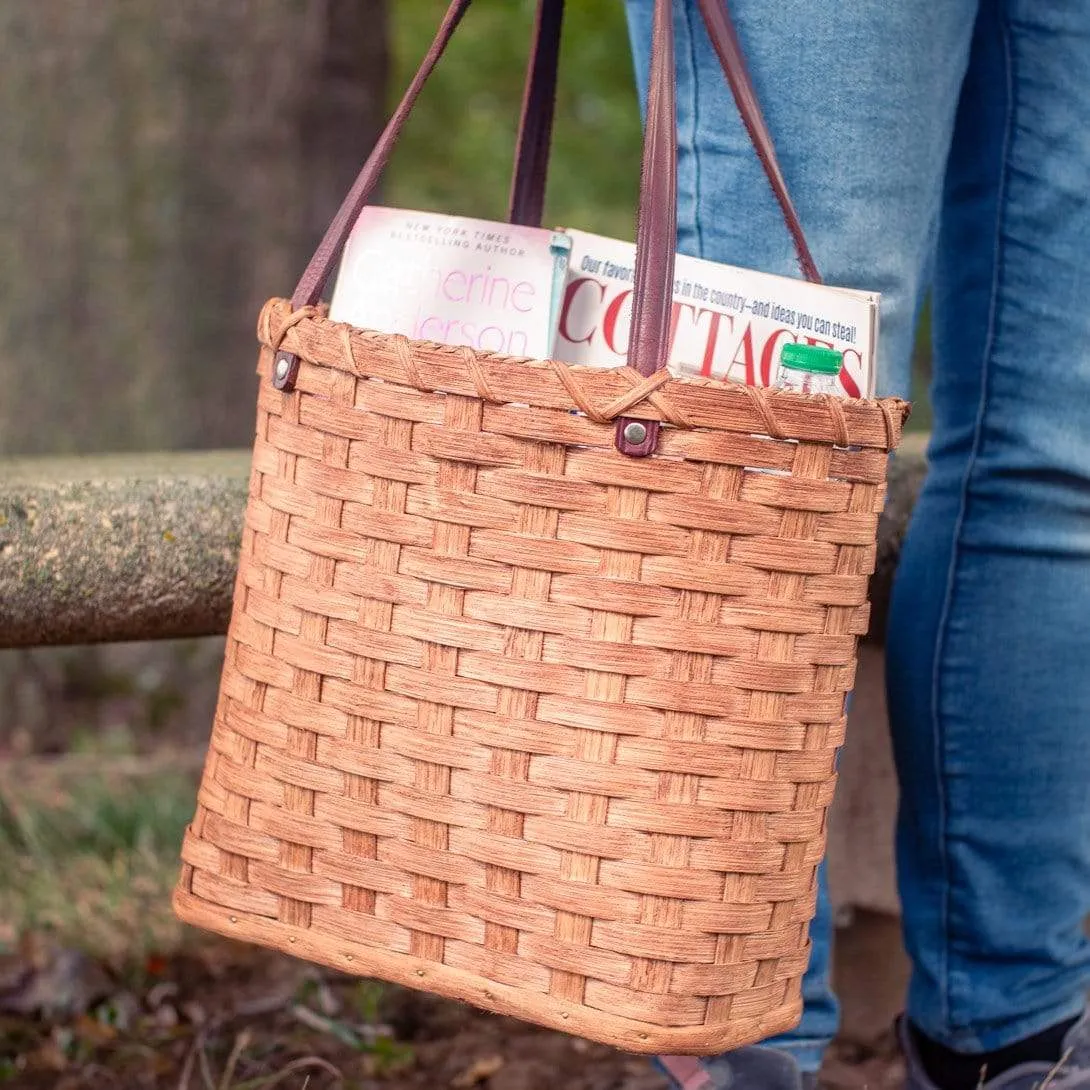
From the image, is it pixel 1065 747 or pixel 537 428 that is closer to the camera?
pixel 537 428

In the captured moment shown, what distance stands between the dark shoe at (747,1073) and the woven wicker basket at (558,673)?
0.56ft

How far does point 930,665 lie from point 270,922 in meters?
0.66

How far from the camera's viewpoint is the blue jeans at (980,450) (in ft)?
4.14

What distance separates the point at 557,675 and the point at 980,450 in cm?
55

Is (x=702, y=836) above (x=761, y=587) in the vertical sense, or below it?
below

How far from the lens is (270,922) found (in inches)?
47.3

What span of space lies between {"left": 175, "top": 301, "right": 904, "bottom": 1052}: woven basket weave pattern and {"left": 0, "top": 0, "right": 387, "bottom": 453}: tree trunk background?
1718 millimetres

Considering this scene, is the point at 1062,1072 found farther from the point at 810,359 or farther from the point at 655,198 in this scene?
the point at 655,198

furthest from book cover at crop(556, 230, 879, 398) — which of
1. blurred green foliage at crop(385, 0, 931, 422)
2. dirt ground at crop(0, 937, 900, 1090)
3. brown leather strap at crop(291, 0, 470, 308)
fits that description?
blurred green foliage at crop(385, 0, 931, 422)

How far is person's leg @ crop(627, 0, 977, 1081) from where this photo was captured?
4.00 feet

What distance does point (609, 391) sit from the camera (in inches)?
42.1

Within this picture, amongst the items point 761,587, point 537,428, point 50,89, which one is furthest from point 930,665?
point 50,89

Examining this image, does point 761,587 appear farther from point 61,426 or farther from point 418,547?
point 61,426

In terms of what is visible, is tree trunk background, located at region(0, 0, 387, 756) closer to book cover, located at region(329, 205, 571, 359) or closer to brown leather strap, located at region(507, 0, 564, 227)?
brown leather strap, located at region(507, 0, 564, 227)
